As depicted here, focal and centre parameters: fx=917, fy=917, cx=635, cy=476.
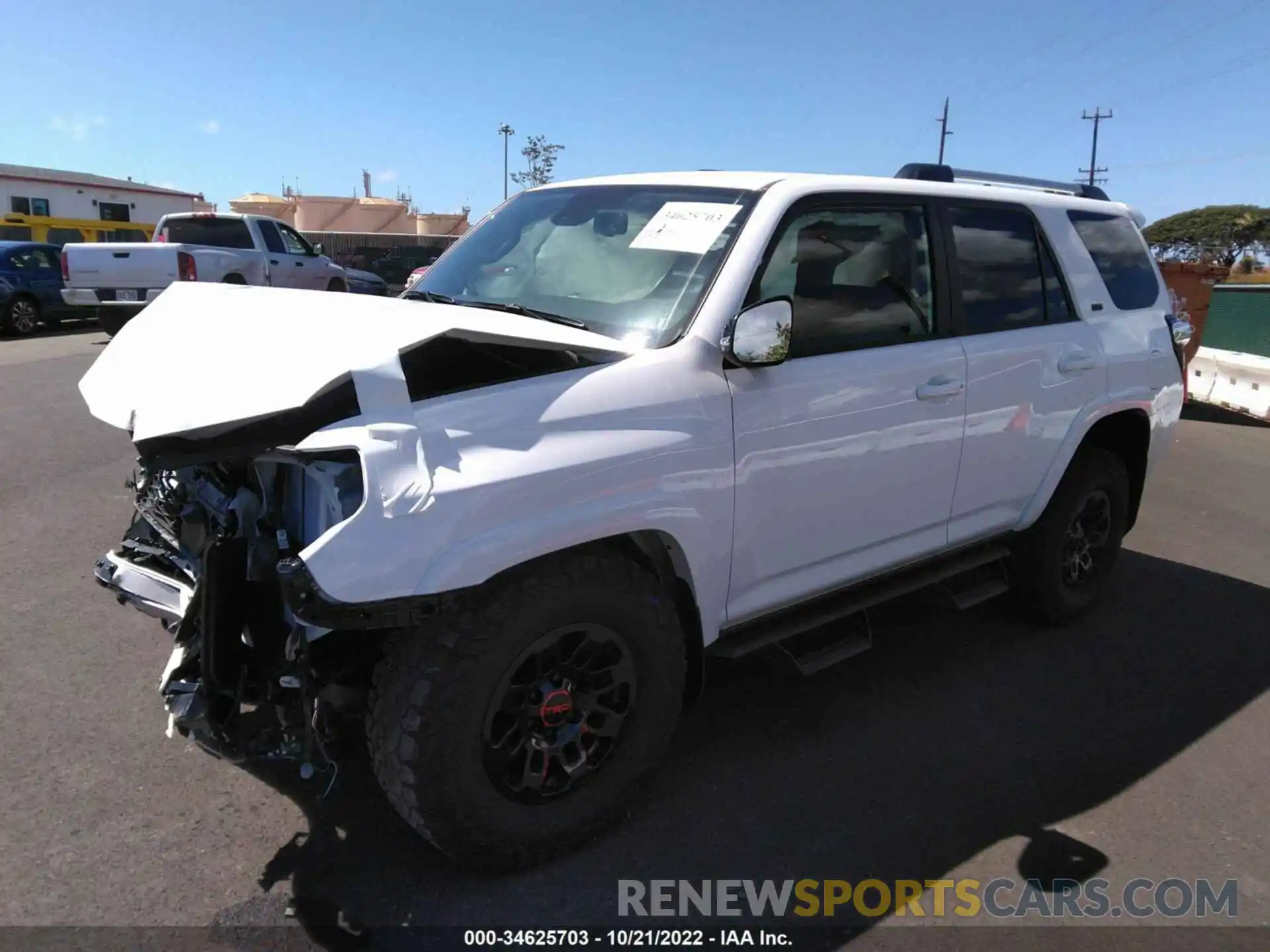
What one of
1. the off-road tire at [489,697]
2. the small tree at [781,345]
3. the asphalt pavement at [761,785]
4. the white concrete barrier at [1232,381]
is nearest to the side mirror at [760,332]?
the small tree at [781,345]

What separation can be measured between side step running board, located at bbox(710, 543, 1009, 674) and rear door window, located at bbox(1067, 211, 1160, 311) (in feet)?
5.11

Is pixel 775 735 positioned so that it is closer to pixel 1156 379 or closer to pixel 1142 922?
pixel 1142 922

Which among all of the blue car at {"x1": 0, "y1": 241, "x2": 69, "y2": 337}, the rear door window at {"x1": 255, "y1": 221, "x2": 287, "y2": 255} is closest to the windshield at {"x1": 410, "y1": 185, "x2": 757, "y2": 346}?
the rear door window at {"x1": 255, "y1": 221, "x2": 287, "y2": 255}

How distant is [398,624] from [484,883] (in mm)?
954

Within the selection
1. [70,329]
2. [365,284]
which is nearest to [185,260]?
[70,329]

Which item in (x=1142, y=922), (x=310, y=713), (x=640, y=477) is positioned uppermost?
(x=640, y=477)

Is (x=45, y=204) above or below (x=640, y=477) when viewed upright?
above

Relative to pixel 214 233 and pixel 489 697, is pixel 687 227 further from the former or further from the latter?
pixel 214 233

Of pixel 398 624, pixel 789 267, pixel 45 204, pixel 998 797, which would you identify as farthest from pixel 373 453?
pixel 45 204

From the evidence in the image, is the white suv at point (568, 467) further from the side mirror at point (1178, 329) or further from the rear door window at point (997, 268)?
the side mirror at point (1178, 329)

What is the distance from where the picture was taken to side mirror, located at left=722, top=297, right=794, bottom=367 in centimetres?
279

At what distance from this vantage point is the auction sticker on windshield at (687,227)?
10.1 feet

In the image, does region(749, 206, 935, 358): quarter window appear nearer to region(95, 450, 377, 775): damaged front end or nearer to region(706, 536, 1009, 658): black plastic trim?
region(706, 536, 1009, 658): black plastic trim

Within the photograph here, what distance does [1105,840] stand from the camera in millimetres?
3023
